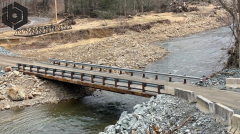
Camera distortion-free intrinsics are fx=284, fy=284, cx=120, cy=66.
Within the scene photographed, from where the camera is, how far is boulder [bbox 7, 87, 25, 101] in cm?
2147

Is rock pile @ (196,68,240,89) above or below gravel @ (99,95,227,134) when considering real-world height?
above

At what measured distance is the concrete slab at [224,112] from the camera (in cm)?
1013

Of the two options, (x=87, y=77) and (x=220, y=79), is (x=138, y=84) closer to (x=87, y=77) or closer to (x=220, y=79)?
(x=220, y=79)

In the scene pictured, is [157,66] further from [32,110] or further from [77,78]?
[32,110]

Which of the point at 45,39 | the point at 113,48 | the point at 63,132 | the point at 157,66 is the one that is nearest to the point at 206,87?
the point at 63,132

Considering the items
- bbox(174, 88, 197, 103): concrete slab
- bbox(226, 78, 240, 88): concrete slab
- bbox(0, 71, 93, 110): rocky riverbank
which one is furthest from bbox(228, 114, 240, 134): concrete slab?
bbox(0, 71, 93, 110): rocky riverbank

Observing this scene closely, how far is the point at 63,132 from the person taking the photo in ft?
53.7

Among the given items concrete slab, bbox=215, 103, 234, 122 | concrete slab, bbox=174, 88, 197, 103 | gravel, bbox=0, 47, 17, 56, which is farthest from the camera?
gravel, bbox=0, 47, 17, 56

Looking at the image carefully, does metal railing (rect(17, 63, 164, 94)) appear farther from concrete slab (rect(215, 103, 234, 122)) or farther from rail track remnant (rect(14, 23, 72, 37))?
rail track remnant (rect(14, 23, 72, 37))

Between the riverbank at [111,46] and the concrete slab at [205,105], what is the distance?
16446mm

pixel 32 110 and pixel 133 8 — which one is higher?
pixel 133 8

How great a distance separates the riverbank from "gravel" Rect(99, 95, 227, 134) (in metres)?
15.8

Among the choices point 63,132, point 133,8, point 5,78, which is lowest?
point 63,132

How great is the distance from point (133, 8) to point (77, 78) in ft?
151
